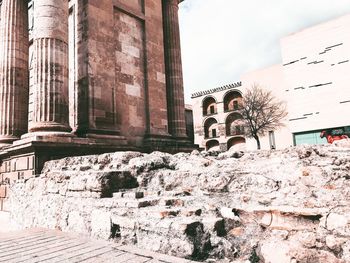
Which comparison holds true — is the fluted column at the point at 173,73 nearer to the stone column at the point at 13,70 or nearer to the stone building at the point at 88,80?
the stone building at the point at 88,80

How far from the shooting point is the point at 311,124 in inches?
1067

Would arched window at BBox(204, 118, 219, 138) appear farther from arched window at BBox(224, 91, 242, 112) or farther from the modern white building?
the modern white building

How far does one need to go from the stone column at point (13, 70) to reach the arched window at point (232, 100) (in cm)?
3193

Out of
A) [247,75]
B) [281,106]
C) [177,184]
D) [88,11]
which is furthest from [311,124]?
[177,184]

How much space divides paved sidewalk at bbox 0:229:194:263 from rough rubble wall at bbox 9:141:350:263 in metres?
0.14

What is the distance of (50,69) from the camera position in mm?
7309

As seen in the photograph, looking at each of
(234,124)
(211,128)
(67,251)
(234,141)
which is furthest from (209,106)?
(67,251)

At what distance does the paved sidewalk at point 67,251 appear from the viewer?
2.45 metres

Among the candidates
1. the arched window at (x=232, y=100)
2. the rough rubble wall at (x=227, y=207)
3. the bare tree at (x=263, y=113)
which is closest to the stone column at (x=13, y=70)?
the rough rubble wall at (x=227, y=207)

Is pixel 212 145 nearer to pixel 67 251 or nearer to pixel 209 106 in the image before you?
pixel 209 106

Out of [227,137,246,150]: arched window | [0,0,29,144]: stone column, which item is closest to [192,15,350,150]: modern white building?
[227,137,246,150]: arched window

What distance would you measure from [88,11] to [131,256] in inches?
318

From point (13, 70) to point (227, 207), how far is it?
8.98 m

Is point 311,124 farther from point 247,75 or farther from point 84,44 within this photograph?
point 84,44
